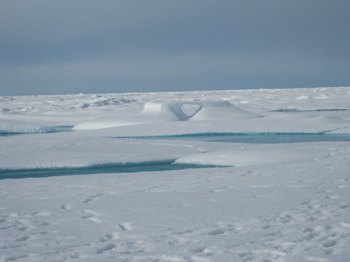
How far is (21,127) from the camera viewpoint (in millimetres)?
17453

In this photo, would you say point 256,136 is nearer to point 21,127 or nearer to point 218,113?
point 218,113

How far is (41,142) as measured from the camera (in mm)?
10844

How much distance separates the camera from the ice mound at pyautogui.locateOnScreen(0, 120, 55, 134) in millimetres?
17341

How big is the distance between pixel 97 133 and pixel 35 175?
6377 mm

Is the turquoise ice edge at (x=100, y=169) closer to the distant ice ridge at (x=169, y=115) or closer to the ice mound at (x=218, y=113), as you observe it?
the distant ice ridge at (x=169, y=115)

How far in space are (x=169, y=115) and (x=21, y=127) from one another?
6.21 m

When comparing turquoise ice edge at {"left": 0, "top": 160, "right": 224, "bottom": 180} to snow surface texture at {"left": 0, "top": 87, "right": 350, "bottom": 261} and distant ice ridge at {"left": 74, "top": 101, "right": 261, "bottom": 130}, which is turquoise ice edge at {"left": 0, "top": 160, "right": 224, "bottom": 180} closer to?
snow surface texture at {"left": 0, "top": 87, "right": 350, "bottom": 261}

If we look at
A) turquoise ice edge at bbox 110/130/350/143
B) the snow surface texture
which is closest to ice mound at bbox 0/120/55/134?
turquoise ice edge at bbox 110/130/350/143

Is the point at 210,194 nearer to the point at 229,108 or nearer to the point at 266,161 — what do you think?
the point at 266,161

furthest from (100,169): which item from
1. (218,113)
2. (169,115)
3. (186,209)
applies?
(218,113)

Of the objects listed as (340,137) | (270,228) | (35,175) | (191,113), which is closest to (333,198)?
(270,228)

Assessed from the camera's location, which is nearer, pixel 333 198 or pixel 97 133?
pixel 333 198

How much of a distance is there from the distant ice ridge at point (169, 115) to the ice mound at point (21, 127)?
1673 millimetres

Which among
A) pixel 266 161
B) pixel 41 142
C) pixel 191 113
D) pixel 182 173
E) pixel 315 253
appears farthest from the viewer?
pixel 191 113
